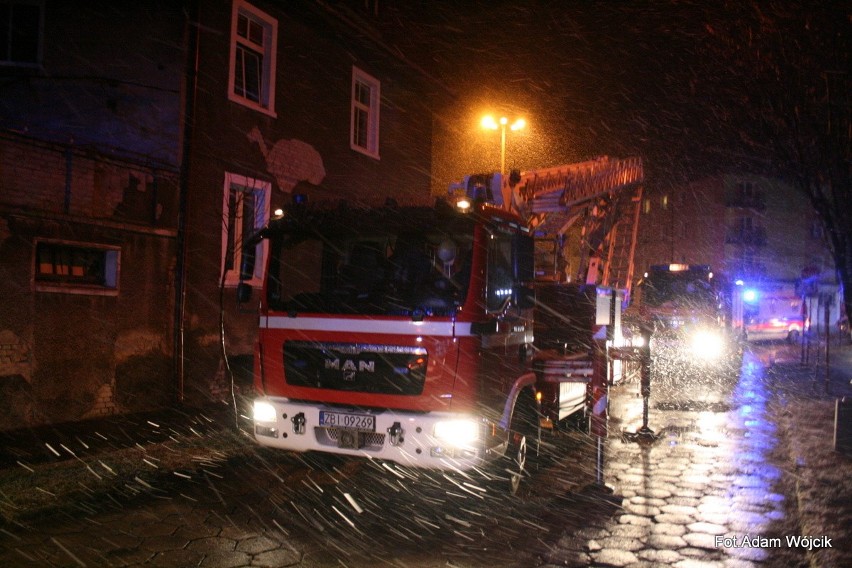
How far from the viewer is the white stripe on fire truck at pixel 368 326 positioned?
18.7 ft

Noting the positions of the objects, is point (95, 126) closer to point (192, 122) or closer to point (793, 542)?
point (192, 122)

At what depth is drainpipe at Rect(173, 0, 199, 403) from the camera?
10969 millimetres

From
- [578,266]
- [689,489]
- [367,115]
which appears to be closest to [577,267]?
[578,266]

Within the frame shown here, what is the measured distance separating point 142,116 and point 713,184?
4843 cm

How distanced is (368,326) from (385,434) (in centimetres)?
95

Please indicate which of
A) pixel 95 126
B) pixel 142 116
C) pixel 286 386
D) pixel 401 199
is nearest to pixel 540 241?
pixel 401 199

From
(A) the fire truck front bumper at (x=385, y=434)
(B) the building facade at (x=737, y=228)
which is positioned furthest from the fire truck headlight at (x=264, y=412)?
(B) the building facade at (x=737, y=228)

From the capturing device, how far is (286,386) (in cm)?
626

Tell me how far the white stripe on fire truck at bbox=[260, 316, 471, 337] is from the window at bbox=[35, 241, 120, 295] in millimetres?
4410

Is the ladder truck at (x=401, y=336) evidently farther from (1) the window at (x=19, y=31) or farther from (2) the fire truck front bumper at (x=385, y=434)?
(1) the window at (x=19, y=31)

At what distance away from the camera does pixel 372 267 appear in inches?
246

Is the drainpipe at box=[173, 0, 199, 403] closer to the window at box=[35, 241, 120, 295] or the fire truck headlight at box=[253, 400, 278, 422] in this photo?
the window at box=[35, 241, 120, 295]

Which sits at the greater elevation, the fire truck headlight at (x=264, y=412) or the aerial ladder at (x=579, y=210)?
the aerial ladder at (x=579, y=210)

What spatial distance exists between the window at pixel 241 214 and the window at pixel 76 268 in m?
1.97
